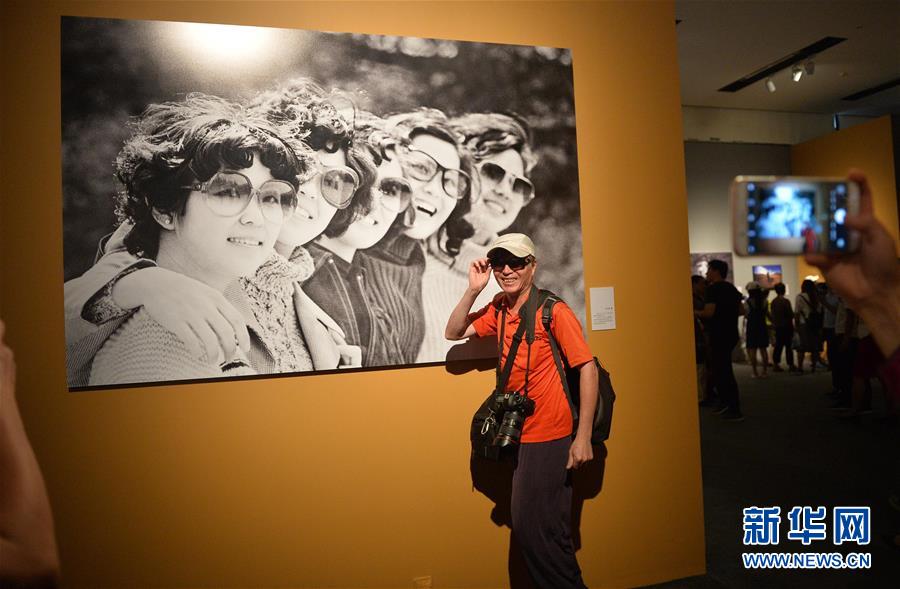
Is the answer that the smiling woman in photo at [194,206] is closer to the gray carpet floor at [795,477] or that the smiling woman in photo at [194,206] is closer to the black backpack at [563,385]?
the black backpack at [563,385]

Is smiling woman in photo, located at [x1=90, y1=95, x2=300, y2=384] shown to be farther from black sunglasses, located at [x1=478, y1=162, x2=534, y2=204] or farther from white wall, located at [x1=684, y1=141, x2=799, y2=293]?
white wall, located at [x1=684, y1=141, x2=799, y2=293]

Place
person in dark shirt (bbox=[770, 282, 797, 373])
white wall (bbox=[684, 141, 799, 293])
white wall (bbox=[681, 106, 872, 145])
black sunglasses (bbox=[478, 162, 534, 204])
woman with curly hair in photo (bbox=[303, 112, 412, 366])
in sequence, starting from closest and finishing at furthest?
woman with curly hair in photo (bbox=[303, 112, 412, 366]), black sunglasses (bbox=[478, 162, 534, 204]), person in dark shirt (bbox=[770, 282, 797, 373]), white wall (bbox=[684, 141, 799, 293]), white wall (bbox=[681, 106, 872, 145])

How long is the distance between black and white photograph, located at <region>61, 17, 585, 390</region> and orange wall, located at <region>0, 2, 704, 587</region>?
0.12m

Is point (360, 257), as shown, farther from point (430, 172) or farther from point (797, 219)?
point (797, 219)

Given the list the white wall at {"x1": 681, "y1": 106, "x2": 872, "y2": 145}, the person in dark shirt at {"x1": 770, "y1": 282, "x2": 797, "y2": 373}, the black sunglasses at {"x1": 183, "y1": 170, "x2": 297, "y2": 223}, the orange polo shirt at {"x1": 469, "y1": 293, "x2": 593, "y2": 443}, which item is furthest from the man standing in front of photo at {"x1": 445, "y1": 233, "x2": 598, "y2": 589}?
the white wall at {"x1": 681, "y1": 106, "x2": 872, "y2": 145}

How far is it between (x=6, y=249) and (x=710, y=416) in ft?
24.9

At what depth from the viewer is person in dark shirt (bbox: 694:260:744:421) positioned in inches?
274

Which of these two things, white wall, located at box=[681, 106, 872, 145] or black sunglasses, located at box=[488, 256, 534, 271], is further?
white wall, located at box=[681, 106, 872, 145]

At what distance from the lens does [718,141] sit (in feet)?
41.9

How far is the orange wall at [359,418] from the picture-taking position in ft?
8.41

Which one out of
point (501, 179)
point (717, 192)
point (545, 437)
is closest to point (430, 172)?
point (501, 179)

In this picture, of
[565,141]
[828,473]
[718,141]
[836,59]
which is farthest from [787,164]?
[565,141]

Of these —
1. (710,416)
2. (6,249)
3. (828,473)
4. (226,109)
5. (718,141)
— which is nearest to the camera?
(6,249)

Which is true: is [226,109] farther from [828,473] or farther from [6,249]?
[828,473]
